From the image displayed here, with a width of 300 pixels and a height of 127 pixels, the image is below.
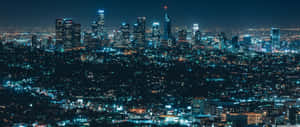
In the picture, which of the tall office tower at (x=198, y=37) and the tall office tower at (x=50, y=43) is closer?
the tall office tower at (x=50, y=43)

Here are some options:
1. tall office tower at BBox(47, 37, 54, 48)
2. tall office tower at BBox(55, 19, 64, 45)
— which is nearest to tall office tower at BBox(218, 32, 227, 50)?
tall office tower at BBox(55, 19, 64, 45)


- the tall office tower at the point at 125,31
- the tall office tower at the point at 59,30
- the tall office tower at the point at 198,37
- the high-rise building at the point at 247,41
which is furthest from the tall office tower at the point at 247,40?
the tall office tower at the point at 59,30

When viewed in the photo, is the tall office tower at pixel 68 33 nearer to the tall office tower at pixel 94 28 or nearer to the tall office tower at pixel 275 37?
the tall office tower at pixel 94 28

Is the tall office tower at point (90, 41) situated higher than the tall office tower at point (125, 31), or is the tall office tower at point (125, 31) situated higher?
the tall office tower at point (125, 31)

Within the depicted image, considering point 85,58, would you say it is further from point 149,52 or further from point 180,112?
point 180,112

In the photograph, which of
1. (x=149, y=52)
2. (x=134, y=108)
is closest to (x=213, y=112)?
(x=134, y=108)

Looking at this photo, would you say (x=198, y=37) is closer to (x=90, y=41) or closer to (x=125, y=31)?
(x=125, y=31)

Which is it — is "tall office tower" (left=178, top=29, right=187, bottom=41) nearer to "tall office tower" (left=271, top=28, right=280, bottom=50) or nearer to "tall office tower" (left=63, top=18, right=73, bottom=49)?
"tall office tower" (left=271, top=28, right=280, bottom=50)
